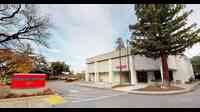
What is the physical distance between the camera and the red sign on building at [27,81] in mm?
6957

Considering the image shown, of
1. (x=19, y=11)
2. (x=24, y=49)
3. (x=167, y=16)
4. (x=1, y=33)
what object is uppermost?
(x=167, y=16)

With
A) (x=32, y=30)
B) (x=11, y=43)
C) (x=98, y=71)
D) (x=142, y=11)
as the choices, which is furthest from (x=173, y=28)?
(x=98, y=71)

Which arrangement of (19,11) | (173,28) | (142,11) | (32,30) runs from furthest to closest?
(142,11) < (173,28) < (32,30) < (19,11)

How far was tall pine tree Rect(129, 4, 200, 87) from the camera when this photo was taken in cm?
1334

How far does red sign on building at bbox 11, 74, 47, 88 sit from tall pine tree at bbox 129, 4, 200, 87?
1060 cm

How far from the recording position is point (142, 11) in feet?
47.2

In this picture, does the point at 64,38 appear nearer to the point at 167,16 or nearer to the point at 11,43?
the point at 11,43

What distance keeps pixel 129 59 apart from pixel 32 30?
13979mm

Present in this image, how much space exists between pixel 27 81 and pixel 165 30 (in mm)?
12744

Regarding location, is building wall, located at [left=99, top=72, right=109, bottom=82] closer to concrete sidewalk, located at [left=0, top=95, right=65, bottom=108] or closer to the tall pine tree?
the tall pine tree

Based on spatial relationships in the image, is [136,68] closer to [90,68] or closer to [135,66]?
[135,66]

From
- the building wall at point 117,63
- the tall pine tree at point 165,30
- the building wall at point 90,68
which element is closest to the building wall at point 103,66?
the building wall at point 117,63

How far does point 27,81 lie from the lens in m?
7.34

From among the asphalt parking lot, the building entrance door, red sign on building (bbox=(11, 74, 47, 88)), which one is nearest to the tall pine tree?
the asphalt parking lot
